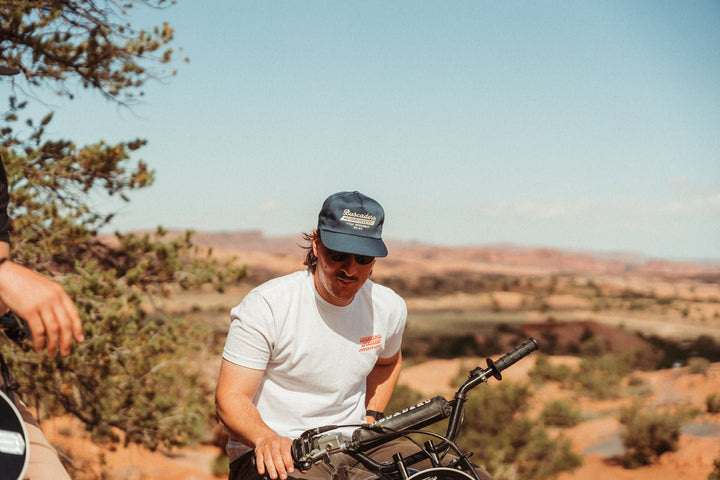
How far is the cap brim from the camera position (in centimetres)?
252

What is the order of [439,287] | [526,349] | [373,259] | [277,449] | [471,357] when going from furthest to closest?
[439,287] < [471,357] < [373,259] < [526,349] < [277,449]

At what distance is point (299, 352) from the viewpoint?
8.37 feet

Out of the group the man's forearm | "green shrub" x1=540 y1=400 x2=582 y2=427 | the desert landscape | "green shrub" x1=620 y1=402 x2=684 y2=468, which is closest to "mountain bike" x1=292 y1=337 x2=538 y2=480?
the man's forearm

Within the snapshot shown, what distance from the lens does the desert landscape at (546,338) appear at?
13.4m

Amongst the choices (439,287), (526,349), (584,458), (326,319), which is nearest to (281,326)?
(326,319)

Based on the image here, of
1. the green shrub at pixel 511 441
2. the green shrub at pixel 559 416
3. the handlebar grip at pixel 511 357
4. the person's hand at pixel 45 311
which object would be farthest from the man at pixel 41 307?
the green shrub at pixel 559 416

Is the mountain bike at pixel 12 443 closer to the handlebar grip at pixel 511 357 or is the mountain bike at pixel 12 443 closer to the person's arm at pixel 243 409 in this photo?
the person's arm at pixel 243 409

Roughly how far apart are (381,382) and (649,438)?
13.4m

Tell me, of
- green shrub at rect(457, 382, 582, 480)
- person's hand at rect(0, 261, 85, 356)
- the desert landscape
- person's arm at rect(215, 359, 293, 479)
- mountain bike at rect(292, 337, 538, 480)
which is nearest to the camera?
person's hand at rect(0, 261, 85, 356)

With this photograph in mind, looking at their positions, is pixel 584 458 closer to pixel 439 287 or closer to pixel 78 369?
pixel 78 369

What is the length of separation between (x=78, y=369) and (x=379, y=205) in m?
4.50

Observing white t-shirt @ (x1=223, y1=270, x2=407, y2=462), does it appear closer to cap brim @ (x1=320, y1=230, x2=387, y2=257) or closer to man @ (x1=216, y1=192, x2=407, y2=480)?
man @ (x1=216, y1=192, x2=407, y2=480)

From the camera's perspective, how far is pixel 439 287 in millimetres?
61031

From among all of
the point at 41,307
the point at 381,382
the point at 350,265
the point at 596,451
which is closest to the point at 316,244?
the point at 350,265
